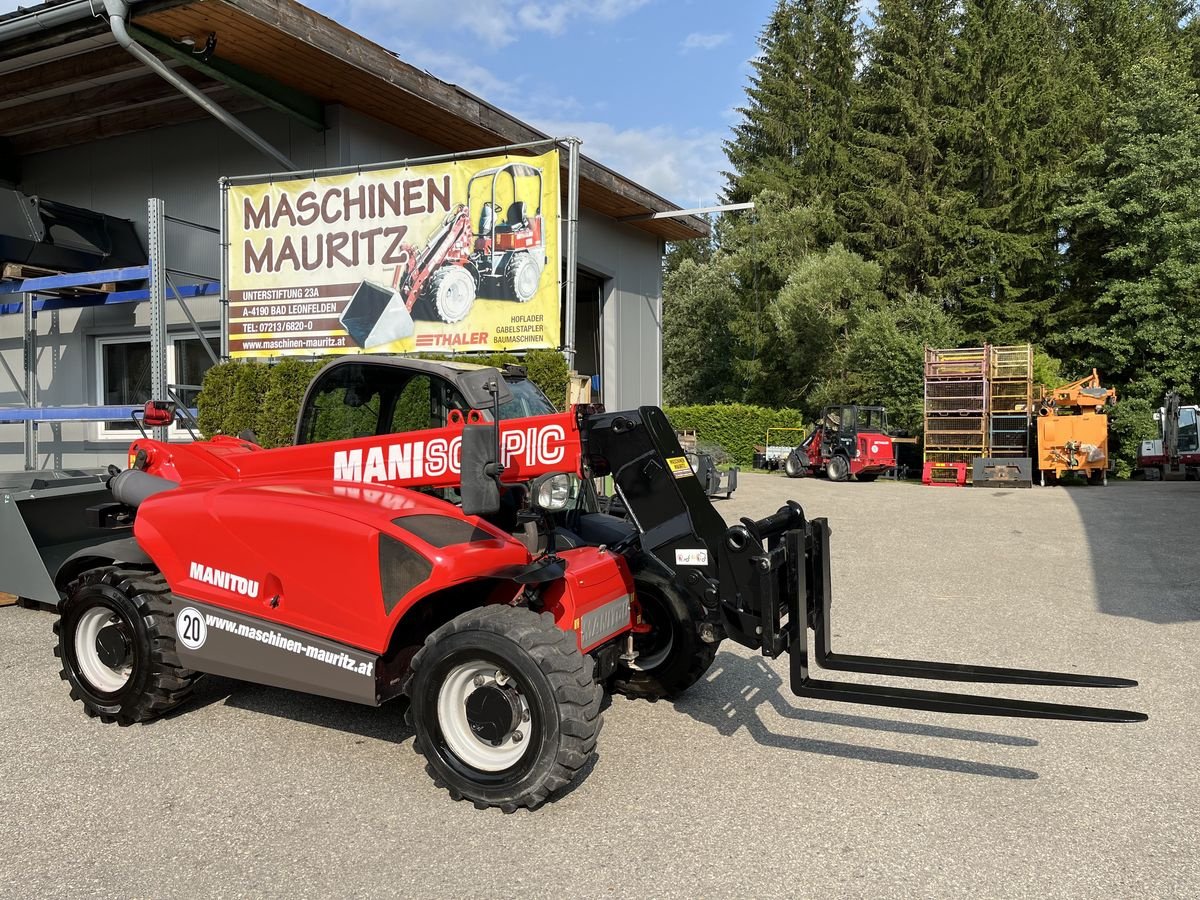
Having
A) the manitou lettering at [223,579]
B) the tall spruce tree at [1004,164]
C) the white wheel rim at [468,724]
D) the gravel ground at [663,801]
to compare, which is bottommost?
the gravel ground at [663,801]

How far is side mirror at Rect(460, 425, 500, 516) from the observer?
12.0 ft

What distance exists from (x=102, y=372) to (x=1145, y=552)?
1399cm

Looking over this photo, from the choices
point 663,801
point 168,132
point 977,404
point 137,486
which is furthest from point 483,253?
point 977,404

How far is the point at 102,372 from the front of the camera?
12750mm

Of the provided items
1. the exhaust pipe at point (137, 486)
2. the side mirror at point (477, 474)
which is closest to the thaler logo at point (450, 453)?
the side mirror at point (477, 474)

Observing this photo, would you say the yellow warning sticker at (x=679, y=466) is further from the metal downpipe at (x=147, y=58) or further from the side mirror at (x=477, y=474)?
the metal downpipe at (x=147, y=58)

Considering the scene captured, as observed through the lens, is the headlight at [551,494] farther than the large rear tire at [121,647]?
No

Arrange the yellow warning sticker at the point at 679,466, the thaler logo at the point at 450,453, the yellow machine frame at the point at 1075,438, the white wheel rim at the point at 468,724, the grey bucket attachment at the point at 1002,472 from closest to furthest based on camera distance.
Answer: the white wheel rim at the point at 468,724
the thaler logo at the point at 450,453
the yellow warning sticker at the point at 679,466
the yellow machine frame at the point at 1075,438
the grey bucket attachment at the point at 1002,472

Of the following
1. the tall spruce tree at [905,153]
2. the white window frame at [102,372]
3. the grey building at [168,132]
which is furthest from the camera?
the tall spruce tree at [905,153]

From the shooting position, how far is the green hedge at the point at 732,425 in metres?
29.6

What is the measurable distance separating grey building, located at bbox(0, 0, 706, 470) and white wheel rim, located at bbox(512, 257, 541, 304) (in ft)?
8.24

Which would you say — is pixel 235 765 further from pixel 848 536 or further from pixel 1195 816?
pixel 848 536

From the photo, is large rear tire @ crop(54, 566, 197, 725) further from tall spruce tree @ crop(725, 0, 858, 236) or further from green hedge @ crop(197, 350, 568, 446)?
tall spruce tree @ crop(725, 0, 858, 236)

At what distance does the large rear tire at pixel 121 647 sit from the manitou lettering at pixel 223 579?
11.7 inches
